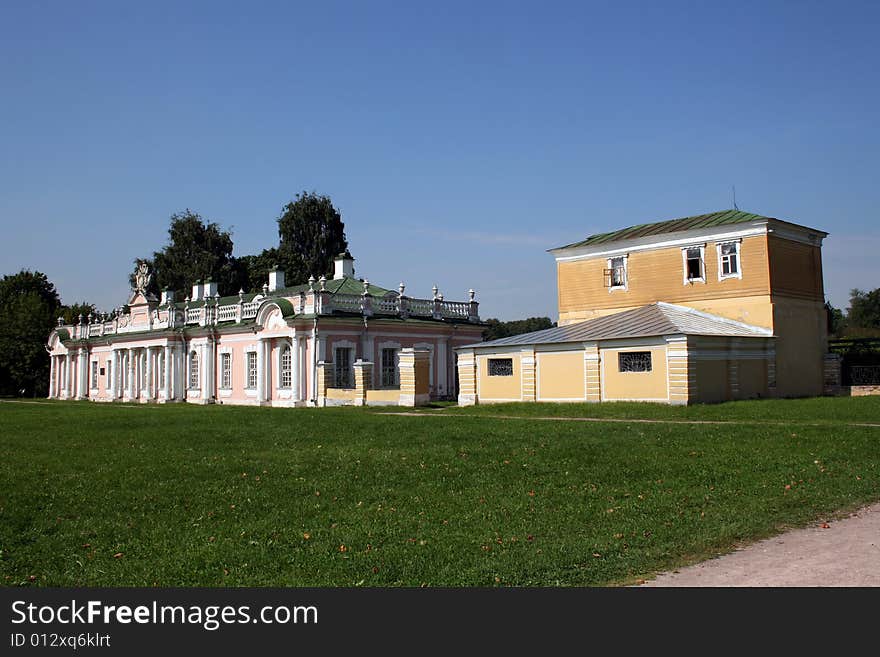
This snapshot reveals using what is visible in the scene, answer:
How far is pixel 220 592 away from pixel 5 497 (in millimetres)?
5569

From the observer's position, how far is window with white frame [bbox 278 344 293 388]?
3794 cm

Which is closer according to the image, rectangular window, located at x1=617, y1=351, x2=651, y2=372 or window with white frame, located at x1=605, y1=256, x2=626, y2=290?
rectangular window, located at x1=617, y1=351, x2=651, y2=372

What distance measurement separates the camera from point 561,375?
29.9 meters

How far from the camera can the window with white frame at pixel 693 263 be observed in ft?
108

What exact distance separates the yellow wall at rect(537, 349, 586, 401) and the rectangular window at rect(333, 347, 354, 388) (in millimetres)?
10527

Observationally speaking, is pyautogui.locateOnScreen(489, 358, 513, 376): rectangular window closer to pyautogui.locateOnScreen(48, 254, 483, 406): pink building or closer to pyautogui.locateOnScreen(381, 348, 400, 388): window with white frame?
pyautogui.locateOnScreen(48, 254, 483, 406): pink building

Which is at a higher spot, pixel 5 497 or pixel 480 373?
pixel 480 373

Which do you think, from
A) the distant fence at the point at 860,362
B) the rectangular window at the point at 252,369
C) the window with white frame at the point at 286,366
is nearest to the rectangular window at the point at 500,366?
the window with white frame at the point at 286,366

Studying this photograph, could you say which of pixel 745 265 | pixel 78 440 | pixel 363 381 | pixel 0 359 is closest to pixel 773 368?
pixel 745 265

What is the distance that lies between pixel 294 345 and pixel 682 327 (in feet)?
56.4

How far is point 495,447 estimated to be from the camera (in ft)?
50.1

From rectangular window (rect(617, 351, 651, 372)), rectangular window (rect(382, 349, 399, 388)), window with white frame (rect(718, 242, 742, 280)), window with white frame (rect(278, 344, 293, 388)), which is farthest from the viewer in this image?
rectangular window (rect(382, 349, 399, 388))

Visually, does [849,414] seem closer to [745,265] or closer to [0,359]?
[745,265]

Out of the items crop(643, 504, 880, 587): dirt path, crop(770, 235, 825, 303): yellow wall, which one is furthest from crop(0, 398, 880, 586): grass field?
crop(770, 235, 825, 303): yellow wall
